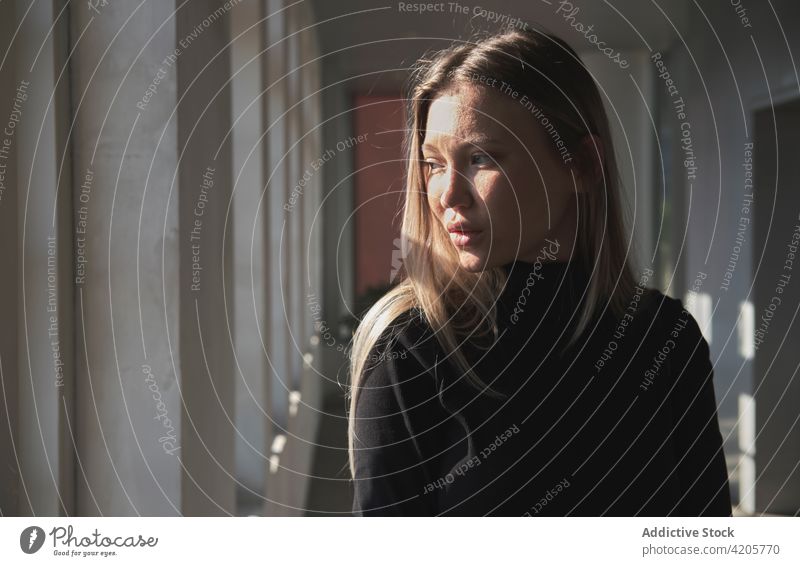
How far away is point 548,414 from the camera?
26.6 inches

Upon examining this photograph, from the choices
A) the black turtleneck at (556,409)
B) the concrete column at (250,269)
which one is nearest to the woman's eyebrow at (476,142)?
the black turtleneck at (556,409)

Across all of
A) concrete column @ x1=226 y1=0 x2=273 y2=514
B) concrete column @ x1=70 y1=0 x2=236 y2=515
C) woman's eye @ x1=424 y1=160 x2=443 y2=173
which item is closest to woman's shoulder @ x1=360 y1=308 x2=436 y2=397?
woman's eye @ x1=424 y1=160 x2=443 y2=173

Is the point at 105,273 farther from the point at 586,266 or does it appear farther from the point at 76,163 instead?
the point at 586,266

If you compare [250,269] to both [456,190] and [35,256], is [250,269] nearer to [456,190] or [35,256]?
[35,256]

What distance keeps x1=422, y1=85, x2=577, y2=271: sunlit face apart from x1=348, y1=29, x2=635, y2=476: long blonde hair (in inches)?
0.4

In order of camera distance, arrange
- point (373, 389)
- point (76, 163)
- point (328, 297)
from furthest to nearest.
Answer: point (328, 297)
point (76, 163)
point (373, 389)

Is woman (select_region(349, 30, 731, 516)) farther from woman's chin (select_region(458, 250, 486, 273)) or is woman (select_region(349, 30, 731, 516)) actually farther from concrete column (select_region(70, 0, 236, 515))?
concrete column (select_region(70, 0, 236, 515))

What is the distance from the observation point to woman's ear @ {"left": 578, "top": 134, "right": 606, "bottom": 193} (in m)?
0.67

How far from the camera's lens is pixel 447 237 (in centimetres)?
69

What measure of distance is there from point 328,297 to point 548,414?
107 inches

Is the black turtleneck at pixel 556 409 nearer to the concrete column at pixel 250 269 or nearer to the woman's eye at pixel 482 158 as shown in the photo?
the woman's eye at pixel 482 158

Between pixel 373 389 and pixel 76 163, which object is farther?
pixel 76 163
